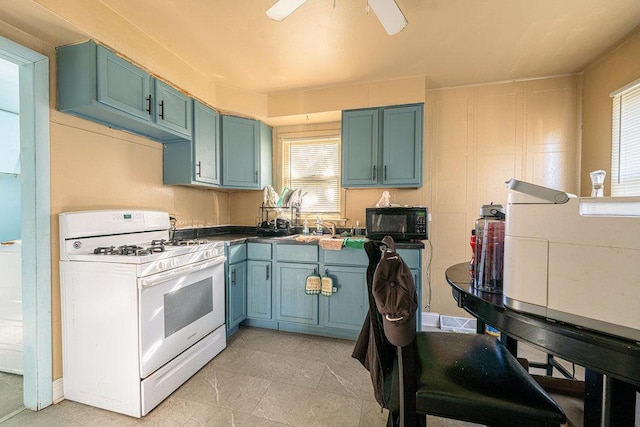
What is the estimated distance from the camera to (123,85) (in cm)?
177

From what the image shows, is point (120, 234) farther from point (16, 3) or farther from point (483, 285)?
point (483, 285)

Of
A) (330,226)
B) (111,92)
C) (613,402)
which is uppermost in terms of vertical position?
(111,92)

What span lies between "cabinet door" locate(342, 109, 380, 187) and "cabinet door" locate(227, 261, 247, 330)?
142cm

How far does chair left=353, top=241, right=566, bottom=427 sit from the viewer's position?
822 mm

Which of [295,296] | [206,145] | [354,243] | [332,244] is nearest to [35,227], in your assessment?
[206,145]

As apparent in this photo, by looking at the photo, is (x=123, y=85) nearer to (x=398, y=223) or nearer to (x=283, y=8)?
(x=283, y=8)

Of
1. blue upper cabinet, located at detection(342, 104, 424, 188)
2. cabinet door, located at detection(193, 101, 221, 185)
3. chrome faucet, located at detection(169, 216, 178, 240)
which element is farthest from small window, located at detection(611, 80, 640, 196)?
chrome faucet, located at detection(169, 216, 178, 240)

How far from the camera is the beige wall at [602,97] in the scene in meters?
1.96

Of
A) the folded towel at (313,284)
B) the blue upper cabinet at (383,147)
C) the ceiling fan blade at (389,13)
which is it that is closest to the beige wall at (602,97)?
the blue upper cabinet at (383,147)

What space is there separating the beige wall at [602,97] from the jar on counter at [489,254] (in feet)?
6.86

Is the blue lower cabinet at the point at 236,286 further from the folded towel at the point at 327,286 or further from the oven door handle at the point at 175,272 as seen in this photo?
the folded towel at the point at 327,286

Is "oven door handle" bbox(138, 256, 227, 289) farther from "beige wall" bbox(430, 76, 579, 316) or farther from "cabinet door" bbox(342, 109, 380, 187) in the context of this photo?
"beige wall" bbox(430, 76, 579, 316)

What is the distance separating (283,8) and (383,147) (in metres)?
1.60

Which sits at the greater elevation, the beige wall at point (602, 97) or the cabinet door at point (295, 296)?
the beige wall at point (602, 97)
